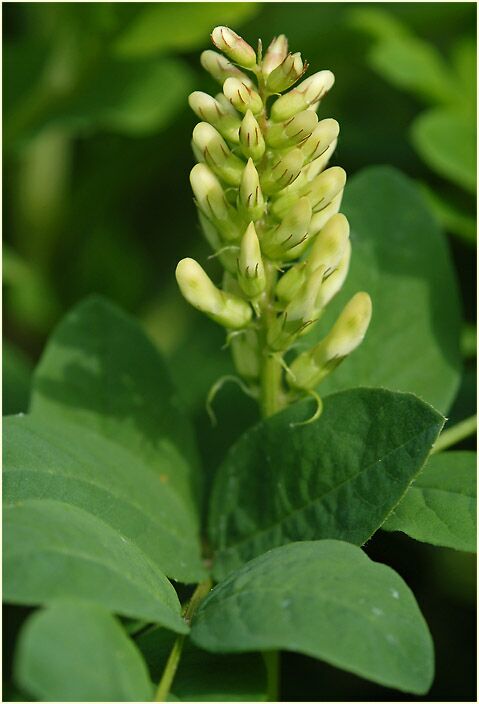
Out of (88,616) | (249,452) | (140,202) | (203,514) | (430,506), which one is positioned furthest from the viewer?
(140,202)

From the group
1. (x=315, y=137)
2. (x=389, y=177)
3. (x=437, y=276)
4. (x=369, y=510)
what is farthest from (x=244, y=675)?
(x=389, y=177)

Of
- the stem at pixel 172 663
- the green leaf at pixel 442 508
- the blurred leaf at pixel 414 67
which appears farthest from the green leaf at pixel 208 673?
the blurred leaf at pixel 414 67

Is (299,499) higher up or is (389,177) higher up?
(389,177)

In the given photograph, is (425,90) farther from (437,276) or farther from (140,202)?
(140,202)

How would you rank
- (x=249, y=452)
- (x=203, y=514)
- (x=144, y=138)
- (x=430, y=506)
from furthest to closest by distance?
(x=144, y=138), (x=203, y=514), (x=249, y=452), (x=430, y=506)

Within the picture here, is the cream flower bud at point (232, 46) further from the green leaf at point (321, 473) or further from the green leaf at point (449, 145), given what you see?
the green leaf at point (449, 145)

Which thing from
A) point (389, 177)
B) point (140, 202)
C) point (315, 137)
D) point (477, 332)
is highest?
point (315, 137)

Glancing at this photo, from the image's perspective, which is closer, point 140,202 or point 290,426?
point 290,426

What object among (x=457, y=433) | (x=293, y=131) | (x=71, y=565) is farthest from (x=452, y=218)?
(x=71, y=565)

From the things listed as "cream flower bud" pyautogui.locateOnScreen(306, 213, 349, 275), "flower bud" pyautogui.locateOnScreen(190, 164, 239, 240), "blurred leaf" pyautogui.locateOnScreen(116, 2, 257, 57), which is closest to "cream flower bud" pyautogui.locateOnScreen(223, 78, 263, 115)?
"flower bud" pyautogui.locateOnScreen(190, 164, 239, 240)
